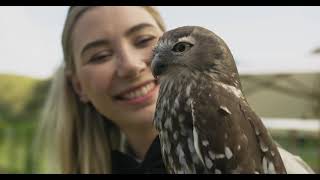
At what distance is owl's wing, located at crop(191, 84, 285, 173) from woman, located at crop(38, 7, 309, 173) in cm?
13

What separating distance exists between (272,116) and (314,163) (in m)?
1.56

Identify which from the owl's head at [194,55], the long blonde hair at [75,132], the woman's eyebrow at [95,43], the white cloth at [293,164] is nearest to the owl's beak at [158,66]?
the owl's head at [194,55]

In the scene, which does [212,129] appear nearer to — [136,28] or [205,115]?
[205,115]

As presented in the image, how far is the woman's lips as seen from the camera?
875 millimetres

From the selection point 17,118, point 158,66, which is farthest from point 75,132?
point 17,118

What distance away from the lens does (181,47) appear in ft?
2.69

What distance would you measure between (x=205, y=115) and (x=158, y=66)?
13 centimetres

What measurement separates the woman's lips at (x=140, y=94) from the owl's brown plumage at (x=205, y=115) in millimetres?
49

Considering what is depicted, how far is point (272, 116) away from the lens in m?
3.55

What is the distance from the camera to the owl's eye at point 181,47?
2.63 ft

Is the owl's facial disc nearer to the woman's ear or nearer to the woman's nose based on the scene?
the woman's nose

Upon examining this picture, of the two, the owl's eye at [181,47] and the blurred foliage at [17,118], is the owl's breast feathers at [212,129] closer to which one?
the owl's eye at [181,47]

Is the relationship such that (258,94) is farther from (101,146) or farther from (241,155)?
(241,155)

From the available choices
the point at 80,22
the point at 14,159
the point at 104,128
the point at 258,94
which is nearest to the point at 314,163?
the point at 258,94
